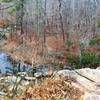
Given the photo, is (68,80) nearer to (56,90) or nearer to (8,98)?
(56,90)

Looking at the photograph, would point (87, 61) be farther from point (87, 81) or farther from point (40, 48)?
point (87, 81)

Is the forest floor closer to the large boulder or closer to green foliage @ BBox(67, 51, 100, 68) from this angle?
green foliage @ BBox(67, 51, 100, 68)

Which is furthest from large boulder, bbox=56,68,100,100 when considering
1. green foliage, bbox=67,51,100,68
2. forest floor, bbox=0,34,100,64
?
forest floor, bbox=0,34,100,64

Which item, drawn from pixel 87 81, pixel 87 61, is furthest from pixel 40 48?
pixel 87 81

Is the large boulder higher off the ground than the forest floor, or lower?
higher

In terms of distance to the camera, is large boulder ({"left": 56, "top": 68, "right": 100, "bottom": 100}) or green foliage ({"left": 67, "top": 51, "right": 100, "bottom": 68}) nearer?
large boulder ({"left": 56, "top": 68, "right": 100, "bottom": 100})

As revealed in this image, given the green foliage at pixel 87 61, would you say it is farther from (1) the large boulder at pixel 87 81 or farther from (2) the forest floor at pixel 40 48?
(1) the large boulder at pixel 87 81

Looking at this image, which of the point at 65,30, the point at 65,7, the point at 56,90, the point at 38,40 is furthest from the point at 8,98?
the point at 65,7

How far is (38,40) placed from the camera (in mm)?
25422

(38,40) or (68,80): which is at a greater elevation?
(68,80)

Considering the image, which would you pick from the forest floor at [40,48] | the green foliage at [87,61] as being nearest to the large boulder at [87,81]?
the green foliage at [87,61]

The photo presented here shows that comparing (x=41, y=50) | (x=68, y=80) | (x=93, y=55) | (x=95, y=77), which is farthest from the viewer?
(x=41, y=50)

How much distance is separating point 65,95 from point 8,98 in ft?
3.40

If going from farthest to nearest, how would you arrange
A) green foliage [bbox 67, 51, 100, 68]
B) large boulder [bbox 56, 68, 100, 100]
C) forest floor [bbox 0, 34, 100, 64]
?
forest floor [bbox 0, 34, 100, 64] < green foliage [bbox 67, 51, 100, 68] < large boulder [bbox 56, 68, 100, 100]
